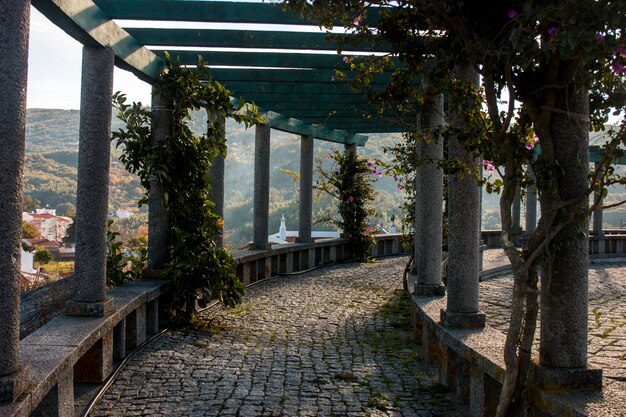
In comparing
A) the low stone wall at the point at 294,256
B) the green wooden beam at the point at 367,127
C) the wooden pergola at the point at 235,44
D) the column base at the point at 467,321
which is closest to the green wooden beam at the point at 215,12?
the wooden pergola at the point at 235,44

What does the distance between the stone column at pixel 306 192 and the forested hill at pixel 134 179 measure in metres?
16.4

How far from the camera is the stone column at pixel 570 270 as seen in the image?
384 centimetres

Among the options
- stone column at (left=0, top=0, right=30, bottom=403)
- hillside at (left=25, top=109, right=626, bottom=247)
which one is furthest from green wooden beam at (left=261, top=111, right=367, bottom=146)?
hillside at (left=25, top=109, right=626, bottom=247)

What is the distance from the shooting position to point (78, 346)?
4.93 metres

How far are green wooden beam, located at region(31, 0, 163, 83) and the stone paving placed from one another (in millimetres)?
4596

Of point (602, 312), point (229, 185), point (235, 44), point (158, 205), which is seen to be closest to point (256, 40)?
point (235, 44)

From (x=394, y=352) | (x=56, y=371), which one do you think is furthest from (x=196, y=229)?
(x=56, y=371)

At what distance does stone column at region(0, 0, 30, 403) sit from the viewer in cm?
363

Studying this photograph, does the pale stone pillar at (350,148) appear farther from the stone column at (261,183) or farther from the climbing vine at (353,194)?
the stone column at (261,183)

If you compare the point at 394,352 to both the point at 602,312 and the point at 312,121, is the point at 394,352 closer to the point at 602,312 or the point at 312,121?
the point at 602,312

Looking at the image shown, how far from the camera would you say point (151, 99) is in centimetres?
862

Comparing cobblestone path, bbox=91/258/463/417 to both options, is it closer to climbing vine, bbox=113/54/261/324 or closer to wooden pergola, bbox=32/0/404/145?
climbing vine, bbox=113/54/261/324

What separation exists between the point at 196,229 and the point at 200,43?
2.32m

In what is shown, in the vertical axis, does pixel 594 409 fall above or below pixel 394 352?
above
